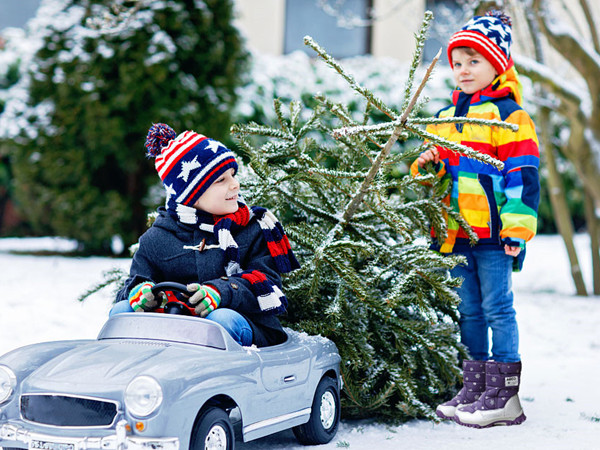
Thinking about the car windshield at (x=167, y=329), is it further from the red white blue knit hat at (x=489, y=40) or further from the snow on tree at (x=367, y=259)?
the red white blue knit hat at (x=489, y=40)

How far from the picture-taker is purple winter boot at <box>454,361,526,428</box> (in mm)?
3469

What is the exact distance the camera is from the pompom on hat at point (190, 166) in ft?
9.99

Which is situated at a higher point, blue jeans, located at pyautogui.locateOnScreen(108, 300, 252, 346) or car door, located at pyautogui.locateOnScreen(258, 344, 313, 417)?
blue jeans, located at pyautogui.locateOnScreen(108, 300, 252, 346)

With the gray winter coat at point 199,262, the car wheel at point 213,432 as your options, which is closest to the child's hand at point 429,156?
the gray winter coat at point 199,262

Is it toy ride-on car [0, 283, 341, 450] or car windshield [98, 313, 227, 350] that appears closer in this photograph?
toy ride-on car [0, 283, 341, 450]

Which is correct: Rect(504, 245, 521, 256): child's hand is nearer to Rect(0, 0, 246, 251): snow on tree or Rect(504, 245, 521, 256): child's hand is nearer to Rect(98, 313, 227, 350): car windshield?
Rect(98, 313, 227, 350): car windshield

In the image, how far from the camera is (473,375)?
3.59m

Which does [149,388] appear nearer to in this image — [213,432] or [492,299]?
[213,432]

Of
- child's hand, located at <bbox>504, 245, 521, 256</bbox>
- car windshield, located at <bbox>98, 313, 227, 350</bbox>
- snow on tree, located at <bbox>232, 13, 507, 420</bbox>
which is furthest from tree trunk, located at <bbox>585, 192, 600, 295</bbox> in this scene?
car windshield, located at <bbox>98, 313, 227, 350</bbox>

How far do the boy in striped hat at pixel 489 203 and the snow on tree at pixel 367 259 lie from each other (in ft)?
0.39

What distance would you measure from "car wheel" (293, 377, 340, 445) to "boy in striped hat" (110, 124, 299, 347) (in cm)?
31

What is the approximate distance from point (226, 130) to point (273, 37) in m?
5.98

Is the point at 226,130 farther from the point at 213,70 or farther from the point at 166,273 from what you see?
the point at 166,273

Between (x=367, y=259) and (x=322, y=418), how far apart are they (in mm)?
880
